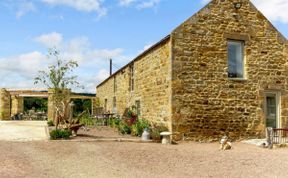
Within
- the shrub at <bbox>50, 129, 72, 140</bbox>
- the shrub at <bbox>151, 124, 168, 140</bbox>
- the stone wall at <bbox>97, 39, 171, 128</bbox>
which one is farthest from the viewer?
the stone wall at <bbox>97, 39, 171, 128</bbox>

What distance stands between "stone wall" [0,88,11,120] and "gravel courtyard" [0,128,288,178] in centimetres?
1776

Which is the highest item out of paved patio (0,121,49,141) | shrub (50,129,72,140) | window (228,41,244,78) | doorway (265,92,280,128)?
window (228,41,244,78)

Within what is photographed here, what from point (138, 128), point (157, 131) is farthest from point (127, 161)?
point (138, 128)

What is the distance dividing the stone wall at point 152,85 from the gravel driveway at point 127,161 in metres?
3.11

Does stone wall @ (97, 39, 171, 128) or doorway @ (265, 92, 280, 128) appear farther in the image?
doorway @ (265, 92, 280, 128)

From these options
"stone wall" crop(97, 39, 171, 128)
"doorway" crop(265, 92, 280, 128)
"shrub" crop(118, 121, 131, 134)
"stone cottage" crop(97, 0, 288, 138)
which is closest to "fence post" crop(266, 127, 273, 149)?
"stone cottage" crop(97, 0, 288, 138)

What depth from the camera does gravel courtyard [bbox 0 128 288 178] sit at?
8344mm

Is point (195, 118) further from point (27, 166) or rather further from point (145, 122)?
point (27, 166)

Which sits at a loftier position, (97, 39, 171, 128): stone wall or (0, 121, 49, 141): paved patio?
(97, 39, 171, 128): stone wall

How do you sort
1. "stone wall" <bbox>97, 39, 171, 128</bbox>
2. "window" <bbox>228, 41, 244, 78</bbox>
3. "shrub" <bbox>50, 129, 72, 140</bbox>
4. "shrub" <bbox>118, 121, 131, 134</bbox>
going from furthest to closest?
1. "shrub" <bbox>118, 121, 131, 134</bbox>
2. "window" <bbox>228, 41, 244, 78</bbox>
3. "stone wall" <bbox>97, 39, 171, 128</bbox>
4. "shrub" <bbox>50, 129, 72, 140</bbox>

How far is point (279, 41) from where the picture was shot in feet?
55.7

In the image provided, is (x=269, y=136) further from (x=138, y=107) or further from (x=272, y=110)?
(x=138, y=107)

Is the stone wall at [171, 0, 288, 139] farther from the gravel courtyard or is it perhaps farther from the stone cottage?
the gravel courtyard

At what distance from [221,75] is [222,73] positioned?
100 millimetres
